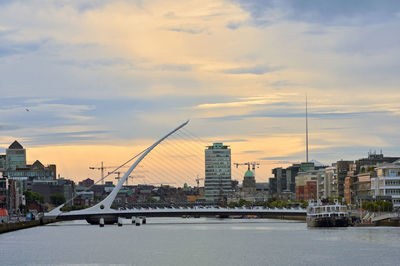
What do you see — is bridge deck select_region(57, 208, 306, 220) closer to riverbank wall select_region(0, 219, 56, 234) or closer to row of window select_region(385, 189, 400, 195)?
riverbank wall select_region(0, 219, 56, 234)

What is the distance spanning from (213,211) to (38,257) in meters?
72.1

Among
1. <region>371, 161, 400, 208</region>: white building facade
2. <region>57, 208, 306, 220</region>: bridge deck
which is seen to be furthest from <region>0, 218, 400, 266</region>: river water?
<region>371, 161, 400, 208</region>: white building facade

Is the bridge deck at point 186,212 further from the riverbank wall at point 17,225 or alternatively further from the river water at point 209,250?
the river water at point 209,250

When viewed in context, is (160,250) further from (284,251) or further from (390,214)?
(390,214)

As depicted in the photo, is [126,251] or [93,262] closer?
[93,262]

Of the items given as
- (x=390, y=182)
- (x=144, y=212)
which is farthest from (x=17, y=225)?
(x=390, y=182)

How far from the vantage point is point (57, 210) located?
185m

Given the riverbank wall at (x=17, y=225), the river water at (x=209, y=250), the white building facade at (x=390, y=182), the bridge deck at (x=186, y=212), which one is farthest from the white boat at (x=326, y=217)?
the riverbank wall at (x=17, y=225)

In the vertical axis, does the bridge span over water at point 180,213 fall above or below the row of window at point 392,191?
below

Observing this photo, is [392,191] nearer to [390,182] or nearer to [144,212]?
[390,182]

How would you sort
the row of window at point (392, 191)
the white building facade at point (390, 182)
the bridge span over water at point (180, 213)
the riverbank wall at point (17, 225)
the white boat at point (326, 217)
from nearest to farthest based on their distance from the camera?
the riverbank wall at point (17, 225) → the white boat at point (326, 217) → the bridge span over water at point (180, 213) → the white building facade at point (390, 182) → the row of window at point (392, 191)

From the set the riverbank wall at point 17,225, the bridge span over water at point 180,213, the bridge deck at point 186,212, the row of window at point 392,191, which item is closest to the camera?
the riverbank wall at point 17,225

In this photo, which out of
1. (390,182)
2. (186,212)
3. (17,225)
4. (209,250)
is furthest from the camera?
(390,182)

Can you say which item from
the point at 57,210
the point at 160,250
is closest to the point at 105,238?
the point at 160,250
